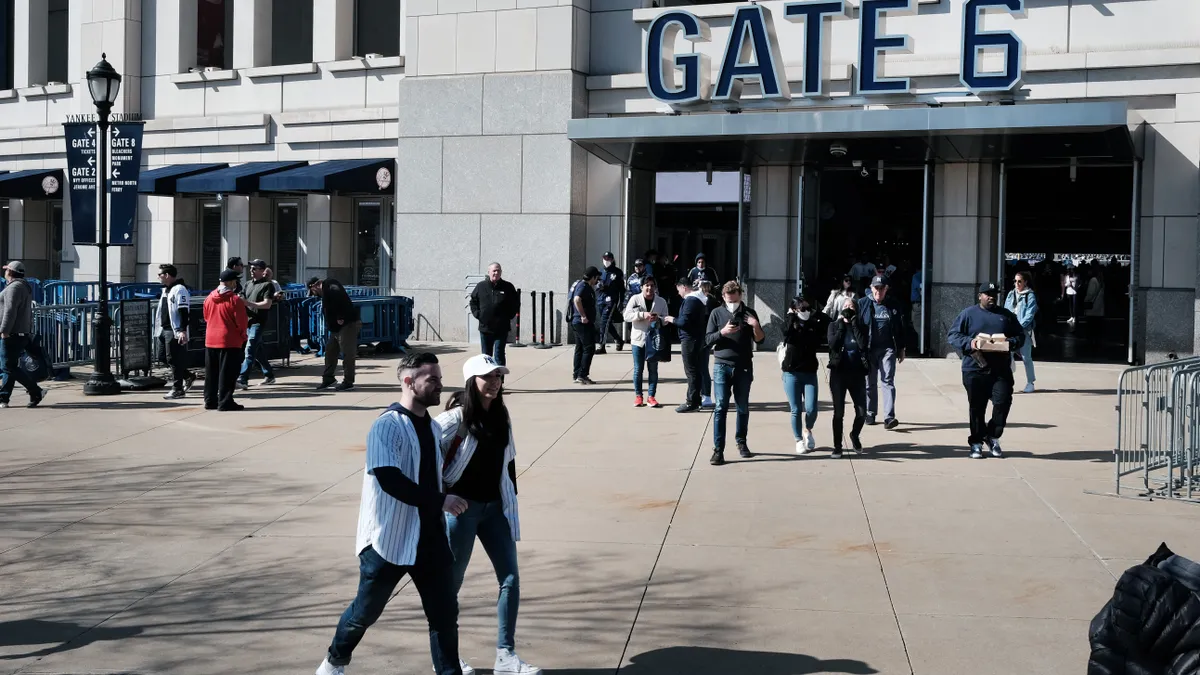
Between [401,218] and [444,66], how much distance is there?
129 inches

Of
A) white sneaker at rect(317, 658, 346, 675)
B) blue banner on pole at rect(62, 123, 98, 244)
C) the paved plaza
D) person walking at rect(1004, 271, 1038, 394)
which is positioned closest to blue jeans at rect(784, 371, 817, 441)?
the paved plaza

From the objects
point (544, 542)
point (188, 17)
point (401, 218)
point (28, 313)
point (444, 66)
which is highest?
point (188, 17)

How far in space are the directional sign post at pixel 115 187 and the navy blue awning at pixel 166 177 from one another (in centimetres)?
1024

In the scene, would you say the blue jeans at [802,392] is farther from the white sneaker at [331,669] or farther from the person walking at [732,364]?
the white sneaker at [331,669]

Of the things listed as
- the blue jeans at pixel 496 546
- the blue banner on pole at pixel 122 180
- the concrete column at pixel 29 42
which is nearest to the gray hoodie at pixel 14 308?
the blue banner on pole at pixel 122 180

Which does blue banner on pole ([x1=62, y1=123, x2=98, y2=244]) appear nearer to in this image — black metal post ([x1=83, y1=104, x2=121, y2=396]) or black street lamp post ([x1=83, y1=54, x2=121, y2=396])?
black street lamp post ([x1=83, y1=54, x2=121, y2=396])

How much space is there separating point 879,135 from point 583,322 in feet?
21.5

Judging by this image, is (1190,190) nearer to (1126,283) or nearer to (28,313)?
(1126,283)

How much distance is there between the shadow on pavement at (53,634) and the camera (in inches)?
271

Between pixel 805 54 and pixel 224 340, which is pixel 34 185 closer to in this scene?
pixel 224 340

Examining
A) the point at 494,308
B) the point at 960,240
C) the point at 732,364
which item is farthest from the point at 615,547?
the point at 960,240

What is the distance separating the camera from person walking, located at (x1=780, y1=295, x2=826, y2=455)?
42.4 feet

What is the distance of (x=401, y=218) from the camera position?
26391mm

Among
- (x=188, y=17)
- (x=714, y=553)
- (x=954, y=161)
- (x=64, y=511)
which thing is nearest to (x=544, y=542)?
(x=714, y=553)
